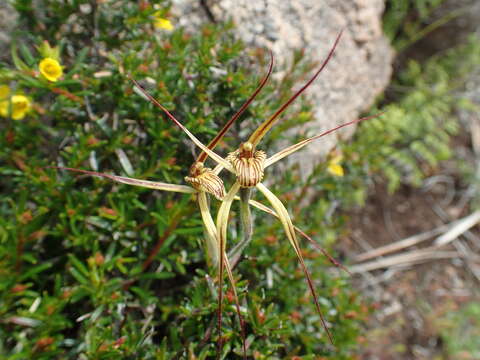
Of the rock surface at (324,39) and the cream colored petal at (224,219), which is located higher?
the rock surface at (324,39)

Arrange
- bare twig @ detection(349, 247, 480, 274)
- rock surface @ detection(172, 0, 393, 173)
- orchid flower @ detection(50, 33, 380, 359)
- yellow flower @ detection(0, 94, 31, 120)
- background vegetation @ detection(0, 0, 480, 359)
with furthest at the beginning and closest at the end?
bare twig @ detection(349, 247, 480, 274) < rock surface @ detection(172, 0, 393, 173) < yellow flower @ detection(0, 94, 31, 120) < background vegetation @ detection(0, 0, 480, 359) < orchid flower @ detection(50, 33, 380, 359)

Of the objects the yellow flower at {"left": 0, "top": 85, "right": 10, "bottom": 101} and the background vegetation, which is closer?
the background vegetation

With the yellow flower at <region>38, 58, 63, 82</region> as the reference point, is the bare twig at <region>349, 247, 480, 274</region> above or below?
below

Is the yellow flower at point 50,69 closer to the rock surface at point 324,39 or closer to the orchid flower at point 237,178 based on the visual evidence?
the rock surface at point 324,39

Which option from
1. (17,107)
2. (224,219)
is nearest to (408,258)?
(224,219)

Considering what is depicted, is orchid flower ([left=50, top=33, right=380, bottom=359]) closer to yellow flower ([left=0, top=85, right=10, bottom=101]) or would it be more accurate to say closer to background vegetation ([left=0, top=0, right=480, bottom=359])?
background vegetation ([left=0, top=0, right=480, bottom=359])

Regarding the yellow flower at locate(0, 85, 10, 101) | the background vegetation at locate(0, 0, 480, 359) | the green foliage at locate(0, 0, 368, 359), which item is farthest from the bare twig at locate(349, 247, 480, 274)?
the yellow flower at locate(0, 85, 10, 101)

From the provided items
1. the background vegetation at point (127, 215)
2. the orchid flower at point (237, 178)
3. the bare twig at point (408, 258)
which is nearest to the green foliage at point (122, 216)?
the background vegetation at point (127, 215)

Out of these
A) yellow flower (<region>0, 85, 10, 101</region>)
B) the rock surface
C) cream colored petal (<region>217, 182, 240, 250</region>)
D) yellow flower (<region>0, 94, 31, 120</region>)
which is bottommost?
cream colored petal (<region>217, 182, 240, 250</region>)
